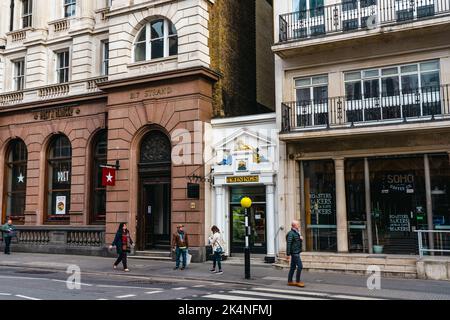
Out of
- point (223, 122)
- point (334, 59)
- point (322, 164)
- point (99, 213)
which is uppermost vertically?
point (334, 59)

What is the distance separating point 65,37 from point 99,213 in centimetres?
946

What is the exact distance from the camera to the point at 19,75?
27469mm

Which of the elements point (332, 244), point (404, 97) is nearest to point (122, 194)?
point (332, 244)

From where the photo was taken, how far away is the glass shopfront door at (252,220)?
20172 mm

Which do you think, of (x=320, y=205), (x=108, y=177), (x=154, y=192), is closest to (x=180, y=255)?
(x=154, y=192)

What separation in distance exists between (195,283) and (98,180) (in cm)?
1103

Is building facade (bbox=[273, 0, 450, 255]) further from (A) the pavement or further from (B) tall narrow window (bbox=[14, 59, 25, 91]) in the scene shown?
(B) tall narrow window (bbox=[14, 59, 25, 91])

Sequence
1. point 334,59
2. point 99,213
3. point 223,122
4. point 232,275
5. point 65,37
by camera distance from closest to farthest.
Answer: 1. point 232,275
2. point 334,59
3. point 223,122
4. point 99,213
5. point 65,37

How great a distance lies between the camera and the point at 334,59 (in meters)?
19.0

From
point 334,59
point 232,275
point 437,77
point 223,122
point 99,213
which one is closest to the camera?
point 232,275

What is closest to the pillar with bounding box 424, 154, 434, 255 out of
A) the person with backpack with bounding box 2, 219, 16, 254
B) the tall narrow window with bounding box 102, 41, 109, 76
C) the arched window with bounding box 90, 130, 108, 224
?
the arched window with bounding box 90, 130, 108, 224

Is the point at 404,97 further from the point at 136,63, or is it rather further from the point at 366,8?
the point at 136,63

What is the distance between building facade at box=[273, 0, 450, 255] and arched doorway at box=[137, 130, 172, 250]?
5.44m

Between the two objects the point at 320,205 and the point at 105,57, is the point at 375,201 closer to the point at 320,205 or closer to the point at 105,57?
the point at 320,205
